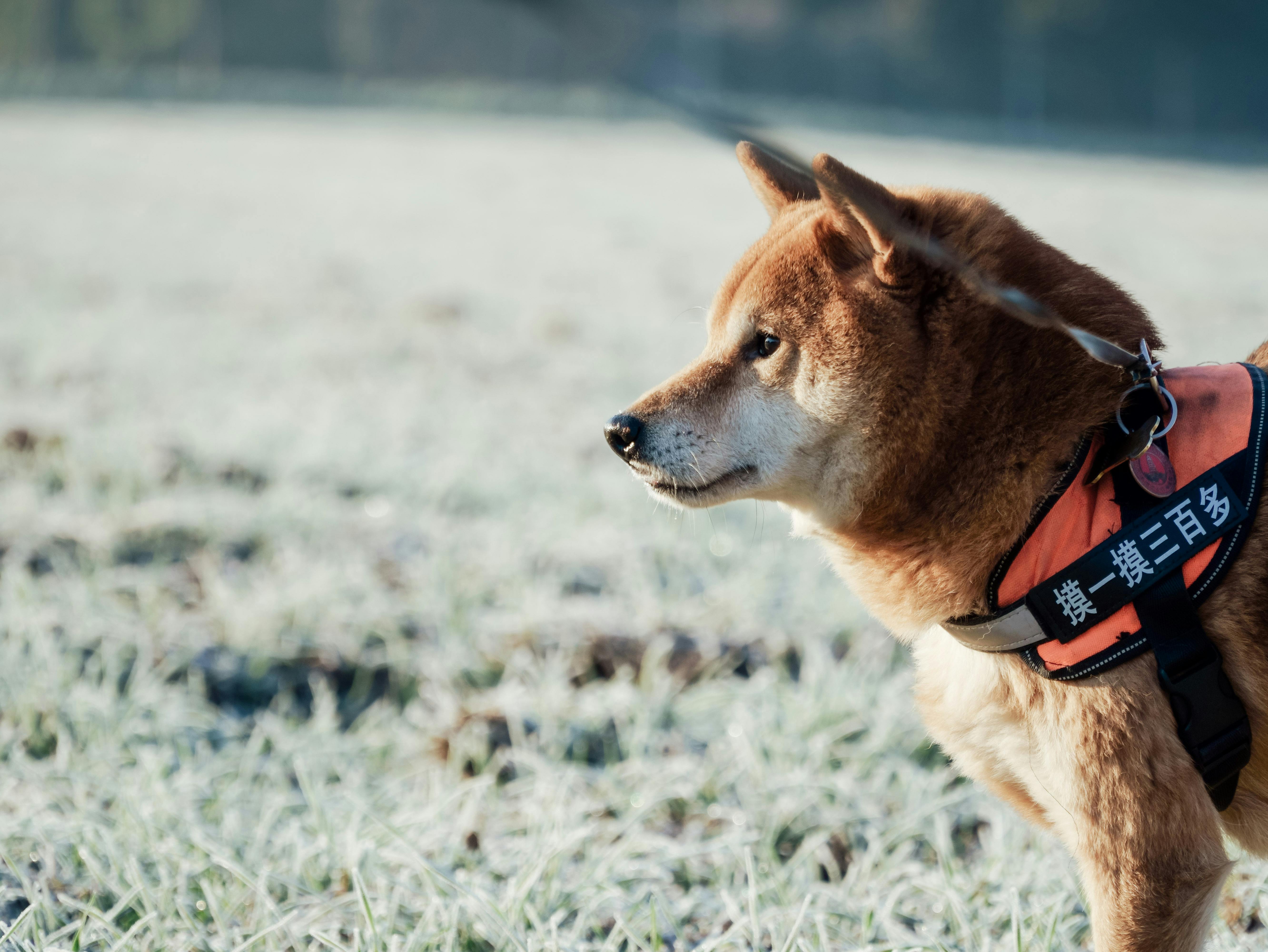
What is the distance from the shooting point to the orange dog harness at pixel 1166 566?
1424mm

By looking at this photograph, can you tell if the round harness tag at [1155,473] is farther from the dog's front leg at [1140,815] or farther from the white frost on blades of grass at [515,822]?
the white frost on blades of grass at [515,822]

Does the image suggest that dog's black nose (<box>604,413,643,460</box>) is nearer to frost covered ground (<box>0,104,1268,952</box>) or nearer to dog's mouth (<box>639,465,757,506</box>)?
dog's mouth (<box>639,465,757,506</box>)

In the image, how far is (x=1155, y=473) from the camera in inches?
58.1

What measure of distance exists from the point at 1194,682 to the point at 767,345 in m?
0.94

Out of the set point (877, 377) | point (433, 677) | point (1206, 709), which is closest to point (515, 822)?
point (433, 677)

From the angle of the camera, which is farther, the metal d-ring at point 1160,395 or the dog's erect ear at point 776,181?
the dog's erect ear at point 776,181

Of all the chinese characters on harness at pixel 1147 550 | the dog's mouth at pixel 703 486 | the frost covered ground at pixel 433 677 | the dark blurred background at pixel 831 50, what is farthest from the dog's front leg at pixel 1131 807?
the dark blurred background at pixel 831 50

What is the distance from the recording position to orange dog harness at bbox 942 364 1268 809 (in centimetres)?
142

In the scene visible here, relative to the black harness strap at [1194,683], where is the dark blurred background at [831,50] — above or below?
above

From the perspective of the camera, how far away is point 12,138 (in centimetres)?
1588

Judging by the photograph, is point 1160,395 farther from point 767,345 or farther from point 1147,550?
point 767,345

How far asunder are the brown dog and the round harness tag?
0.10 metres

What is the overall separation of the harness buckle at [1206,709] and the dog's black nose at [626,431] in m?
0.99

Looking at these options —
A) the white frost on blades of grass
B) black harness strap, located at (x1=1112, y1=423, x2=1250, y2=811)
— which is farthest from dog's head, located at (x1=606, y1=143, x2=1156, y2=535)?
the white frost on blades of grass
